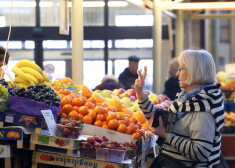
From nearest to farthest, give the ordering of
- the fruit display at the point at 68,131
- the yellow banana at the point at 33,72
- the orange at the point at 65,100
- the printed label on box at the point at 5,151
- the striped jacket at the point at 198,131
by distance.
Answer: the striped jacket at the point at 198,131 → the printed label on box at the point at 5,151 → the fruit display at the point at 68,131 → the orange at the point at 65,100 → the yellow banana at the point at 33,72

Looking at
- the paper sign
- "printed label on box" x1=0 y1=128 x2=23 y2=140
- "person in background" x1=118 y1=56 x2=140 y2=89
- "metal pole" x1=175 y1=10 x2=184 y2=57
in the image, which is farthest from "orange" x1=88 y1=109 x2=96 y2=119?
"metal pole" x1=175 y1=10 x2=184 y2=57

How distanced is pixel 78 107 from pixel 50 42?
8.58 meters

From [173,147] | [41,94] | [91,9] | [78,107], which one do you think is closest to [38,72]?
[78,107]

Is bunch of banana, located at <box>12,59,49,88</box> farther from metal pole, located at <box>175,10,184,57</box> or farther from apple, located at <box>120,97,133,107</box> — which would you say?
metal pole, located at <box>175,10,184,57</box>

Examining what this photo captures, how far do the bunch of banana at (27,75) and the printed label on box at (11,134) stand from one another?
2.65 ft

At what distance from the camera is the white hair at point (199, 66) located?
13.0 ft

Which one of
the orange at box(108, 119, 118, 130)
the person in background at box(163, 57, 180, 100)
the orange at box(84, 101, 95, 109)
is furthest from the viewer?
the person in background at box(163, 57, 180, 100)

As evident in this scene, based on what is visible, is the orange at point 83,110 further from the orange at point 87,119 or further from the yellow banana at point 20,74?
the yellow banana at point 20,74

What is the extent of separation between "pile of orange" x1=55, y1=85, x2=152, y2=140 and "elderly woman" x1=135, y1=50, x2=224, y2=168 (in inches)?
26.1

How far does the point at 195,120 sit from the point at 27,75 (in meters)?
1.82

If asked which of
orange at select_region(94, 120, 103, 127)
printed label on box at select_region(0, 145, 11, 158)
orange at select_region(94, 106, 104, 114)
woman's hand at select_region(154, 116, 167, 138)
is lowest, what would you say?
printed label on box at select_region(0, 145, 11, 158)

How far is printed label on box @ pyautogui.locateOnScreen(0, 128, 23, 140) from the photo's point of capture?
13.7 ft


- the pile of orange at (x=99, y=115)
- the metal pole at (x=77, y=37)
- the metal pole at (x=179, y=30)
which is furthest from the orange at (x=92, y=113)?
the metal pole at (x=179, y=30)

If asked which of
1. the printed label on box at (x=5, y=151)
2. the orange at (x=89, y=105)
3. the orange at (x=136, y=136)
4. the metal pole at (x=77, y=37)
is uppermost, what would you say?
the metal pole at (x=77, y=37)
